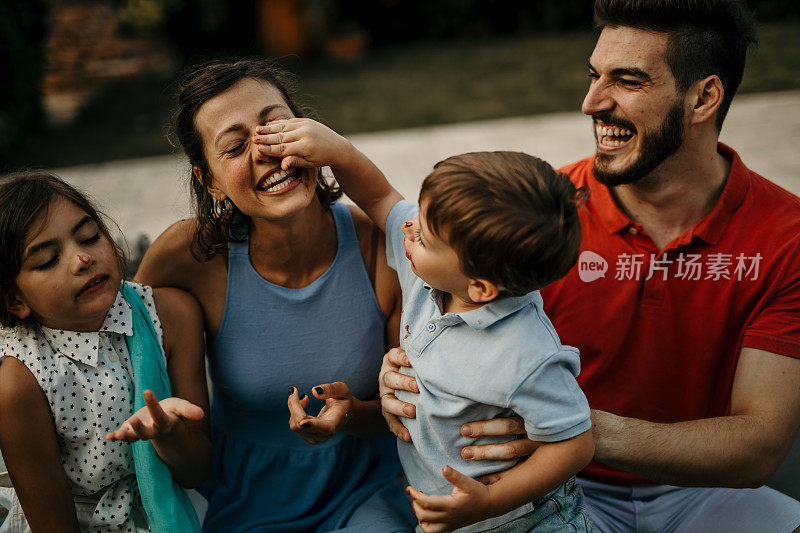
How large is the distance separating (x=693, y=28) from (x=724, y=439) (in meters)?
1.16

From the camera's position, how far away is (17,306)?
5.48 feet

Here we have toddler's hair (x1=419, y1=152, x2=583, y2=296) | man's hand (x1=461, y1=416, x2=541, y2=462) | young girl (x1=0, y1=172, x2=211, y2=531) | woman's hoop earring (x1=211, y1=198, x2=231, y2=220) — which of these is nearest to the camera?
toddler's hair (x1=419, y1=152, x2=583, y2=296)

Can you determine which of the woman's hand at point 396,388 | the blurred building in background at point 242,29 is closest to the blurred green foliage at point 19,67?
the blurred building in background at point 242,29

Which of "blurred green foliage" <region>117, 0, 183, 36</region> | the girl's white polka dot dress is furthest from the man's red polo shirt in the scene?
"blurred green foliage" <region>117, 0, 183, 36</region>

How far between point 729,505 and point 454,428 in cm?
98

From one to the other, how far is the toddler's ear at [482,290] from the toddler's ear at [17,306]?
1.07 m

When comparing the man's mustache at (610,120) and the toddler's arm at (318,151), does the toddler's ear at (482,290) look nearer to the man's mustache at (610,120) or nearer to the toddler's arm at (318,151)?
the toddler's arm at (318,151)

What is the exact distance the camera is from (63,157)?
7.55m

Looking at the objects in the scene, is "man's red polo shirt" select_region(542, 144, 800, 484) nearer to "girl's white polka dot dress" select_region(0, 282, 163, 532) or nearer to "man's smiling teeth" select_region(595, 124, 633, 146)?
"man's smiling teeth" select_region(595, 124, 633, 146)

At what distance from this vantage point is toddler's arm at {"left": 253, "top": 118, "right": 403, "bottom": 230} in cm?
176

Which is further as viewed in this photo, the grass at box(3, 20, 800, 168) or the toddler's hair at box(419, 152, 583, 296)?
the grass at box(3, 20, 800, 168)

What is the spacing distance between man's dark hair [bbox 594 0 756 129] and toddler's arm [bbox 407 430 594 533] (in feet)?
3.85

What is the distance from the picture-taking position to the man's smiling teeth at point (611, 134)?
2100 mm

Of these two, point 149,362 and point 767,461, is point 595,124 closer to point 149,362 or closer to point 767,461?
point 767,461
